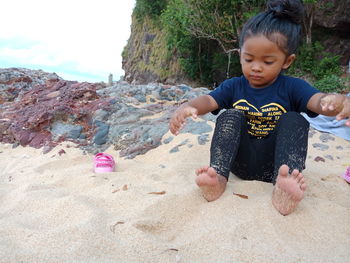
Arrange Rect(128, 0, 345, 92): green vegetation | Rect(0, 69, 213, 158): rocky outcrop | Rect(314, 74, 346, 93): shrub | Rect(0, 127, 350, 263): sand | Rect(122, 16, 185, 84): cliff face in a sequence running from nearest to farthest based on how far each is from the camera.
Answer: Rect(0, 127, 350, 263): sand, Rect(0, 69, 213, 158): rocky outcrop, Rect(314, 74, 346, 93): shrub, Rect(128, 0, 345, 92): green vegetation, Rect(122, 16, 185, 84): cliff face

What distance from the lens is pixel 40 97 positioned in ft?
12.6

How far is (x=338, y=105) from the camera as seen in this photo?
1.35m

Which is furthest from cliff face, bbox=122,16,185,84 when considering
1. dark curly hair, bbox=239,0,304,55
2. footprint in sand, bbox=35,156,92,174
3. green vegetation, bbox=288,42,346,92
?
dark curly hair, bbox=239,0,304,55

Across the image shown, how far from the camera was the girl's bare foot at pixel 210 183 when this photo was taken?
1.45 meters

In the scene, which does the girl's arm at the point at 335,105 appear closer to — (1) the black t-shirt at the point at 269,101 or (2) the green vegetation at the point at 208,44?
(1) the black t-shirt at the point at 269,101

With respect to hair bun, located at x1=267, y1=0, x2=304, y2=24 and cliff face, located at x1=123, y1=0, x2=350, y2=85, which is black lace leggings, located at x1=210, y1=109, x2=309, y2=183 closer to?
hair bun, located at x1=267, y1=0, x2=304, y2=24

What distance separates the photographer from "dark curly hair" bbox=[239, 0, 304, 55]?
1518 millimetres

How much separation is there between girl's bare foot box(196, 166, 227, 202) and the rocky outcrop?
3.65 feet

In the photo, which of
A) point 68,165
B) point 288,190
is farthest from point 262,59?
point 68,165

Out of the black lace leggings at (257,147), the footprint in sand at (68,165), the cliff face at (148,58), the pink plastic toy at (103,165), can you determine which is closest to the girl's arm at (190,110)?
the black lace leggings at (257,147)

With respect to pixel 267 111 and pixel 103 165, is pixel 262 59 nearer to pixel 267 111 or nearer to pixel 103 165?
pixel 267 111

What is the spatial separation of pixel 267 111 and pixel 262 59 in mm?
271

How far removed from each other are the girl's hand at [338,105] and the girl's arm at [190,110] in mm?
570

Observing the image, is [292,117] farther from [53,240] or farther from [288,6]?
[53,240]
